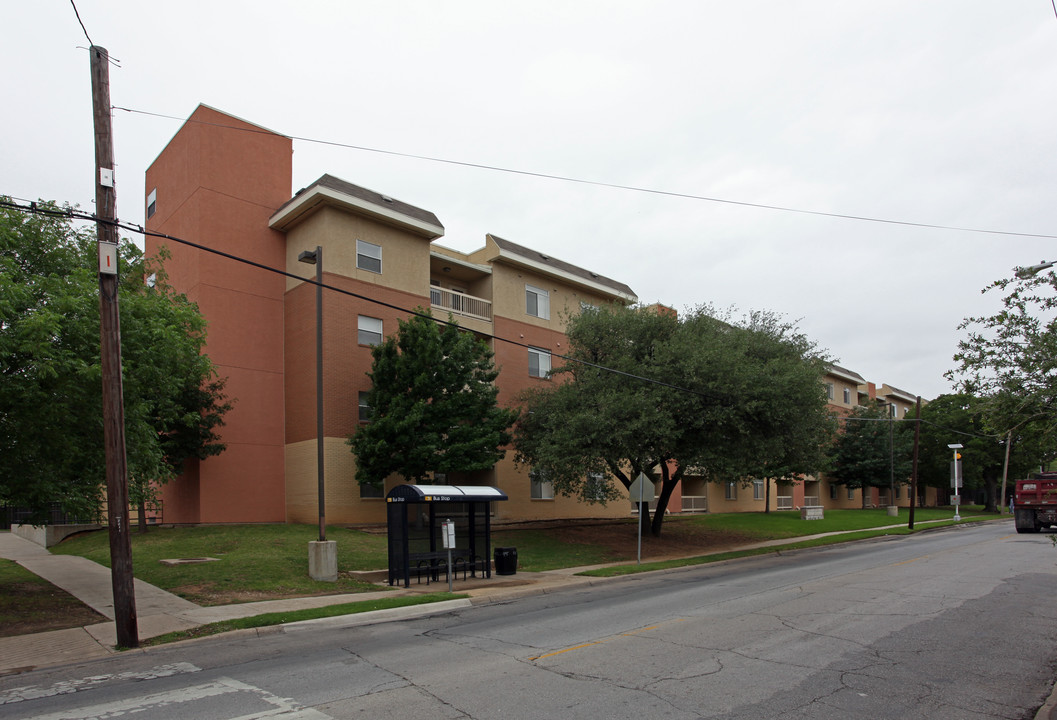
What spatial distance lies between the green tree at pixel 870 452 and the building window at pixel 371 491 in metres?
40.0

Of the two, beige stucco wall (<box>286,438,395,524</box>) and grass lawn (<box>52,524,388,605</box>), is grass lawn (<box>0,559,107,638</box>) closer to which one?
grass lawn (<box>52,524,388,605</box>)

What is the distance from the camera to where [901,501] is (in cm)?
7781

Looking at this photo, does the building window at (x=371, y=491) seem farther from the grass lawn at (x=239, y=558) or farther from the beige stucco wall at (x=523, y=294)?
the beige stucco wall at (x=523, y=294)

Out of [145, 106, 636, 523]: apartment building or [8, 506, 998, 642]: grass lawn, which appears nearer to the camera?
[8, 506, 998, 642]: grass lawn

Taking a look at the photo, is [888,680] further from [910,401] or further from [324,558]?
[910,401]

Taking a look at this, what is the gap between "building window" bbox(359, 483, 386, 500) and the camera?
26.5m

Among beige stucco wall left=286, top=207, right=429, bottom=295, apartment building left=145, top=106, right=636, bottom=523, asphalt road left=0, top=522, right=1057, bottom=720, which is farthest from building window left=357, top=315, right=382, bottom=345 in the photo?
asphalt road left=0, top=522, right=1057, bottom=720

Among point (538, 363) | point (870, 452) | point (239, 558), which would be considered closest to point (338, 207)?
point (538, 363)

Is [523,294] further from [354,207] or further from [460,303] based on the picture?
[354,207]

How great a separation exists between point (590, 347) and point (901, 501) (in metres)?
65.2

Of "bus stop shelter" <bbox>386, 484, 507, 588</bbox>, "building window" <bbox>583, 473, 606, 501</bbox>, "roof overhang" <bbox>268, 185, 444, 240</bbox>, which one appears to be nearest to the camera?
"bus stop shelter" <bbox>386, 484, 507, 588</bbox>

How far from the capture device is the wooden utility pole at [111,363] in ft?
33.0

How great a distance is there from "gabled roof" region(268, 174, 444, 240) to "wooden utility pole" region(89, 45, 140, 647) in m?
15.0

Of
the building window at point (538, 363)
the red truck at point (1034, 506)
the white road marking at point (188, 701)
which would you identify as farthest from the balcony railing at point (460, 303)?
the red truck at point (1034, 506)
